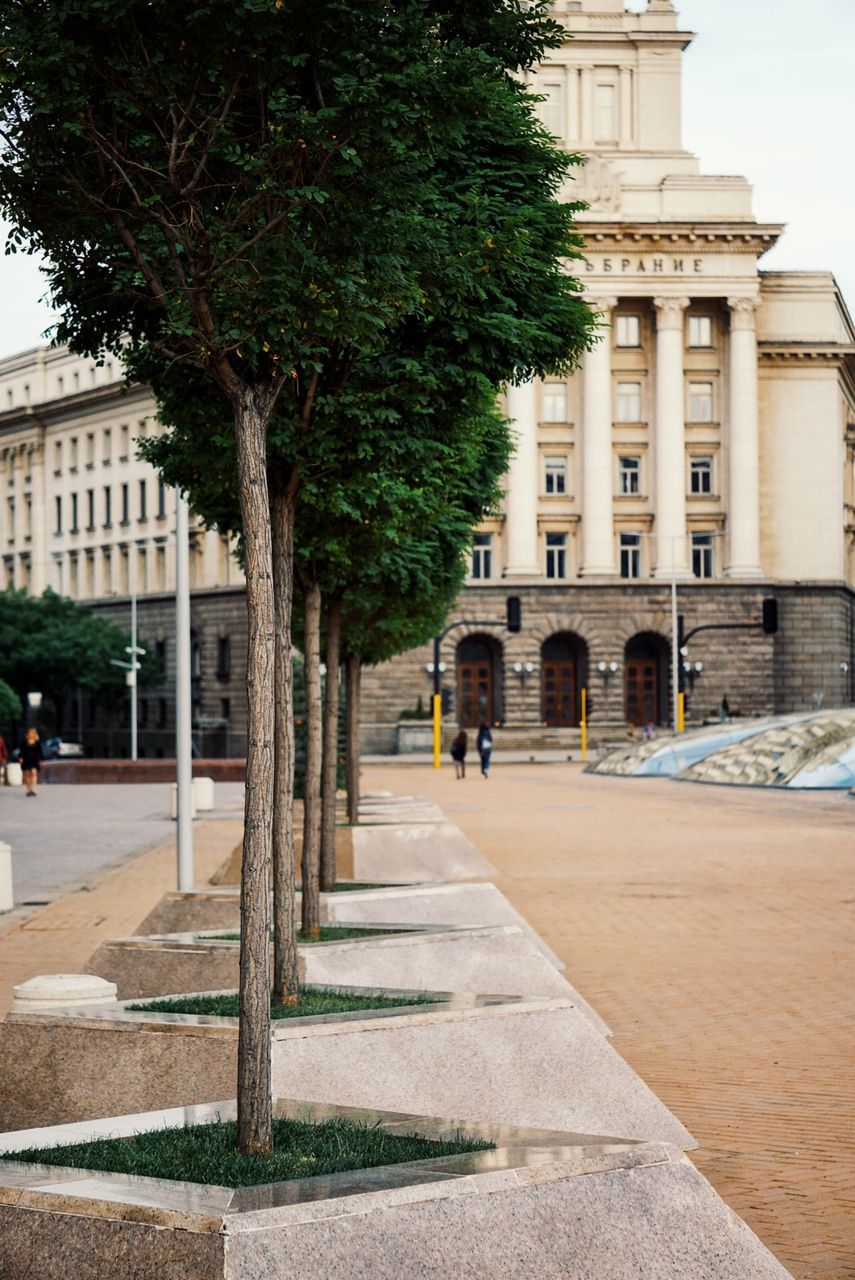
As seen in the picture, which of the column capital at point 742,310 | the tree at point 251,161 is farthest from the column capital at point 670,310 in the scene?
the tree at point 251,161

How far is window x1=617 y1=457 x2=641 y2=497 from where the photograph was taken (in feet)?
314

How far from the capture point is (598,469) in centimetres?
→ 9438

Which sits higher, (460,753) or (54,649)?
(54,649)

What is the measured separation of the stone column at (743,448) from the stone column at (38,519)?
4665 centimetres

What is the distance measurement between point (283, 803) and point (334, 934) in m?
3.11

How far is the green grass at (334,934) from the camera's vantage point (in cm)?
1238

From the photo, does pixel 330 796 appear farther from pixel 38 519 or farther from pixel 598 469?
pixel 38 519

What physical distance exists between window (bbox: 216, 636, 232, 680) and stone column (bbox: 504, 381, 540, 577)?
15332mm

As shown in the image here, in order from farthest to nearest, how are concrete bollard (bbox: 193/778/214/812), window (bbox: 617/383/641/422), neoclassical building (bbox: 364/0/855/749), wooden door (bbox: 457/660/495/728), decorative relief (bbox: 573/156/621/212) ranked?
window (bbox: 617/383/641/422) → wooden door (bbox: 457/660/495/728) → neoclassical building (bbox: 364/0/855/749) → decorative relief (bbox: 573/156/621/212) → concrete bollard (bbox: 193/778/214/812)

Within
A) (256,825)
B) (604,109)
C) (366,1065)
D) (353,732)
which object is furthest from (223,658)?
(256,825)

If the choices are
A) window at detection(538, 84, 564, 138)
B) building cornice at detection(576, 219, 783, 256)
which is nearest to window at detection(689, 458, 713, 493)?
building cornice at detection(576, 219, 783, 256)

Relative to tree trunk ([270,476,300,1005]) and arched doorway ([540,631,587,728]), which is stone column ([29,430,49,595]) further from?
tree trunk ([270,476,300,1005])

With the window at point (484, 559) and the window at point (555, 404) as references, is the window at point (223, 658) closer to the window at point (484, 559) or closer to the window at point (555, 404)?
the window at point (484, 559)

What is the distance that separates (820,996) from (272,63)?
903 cm
